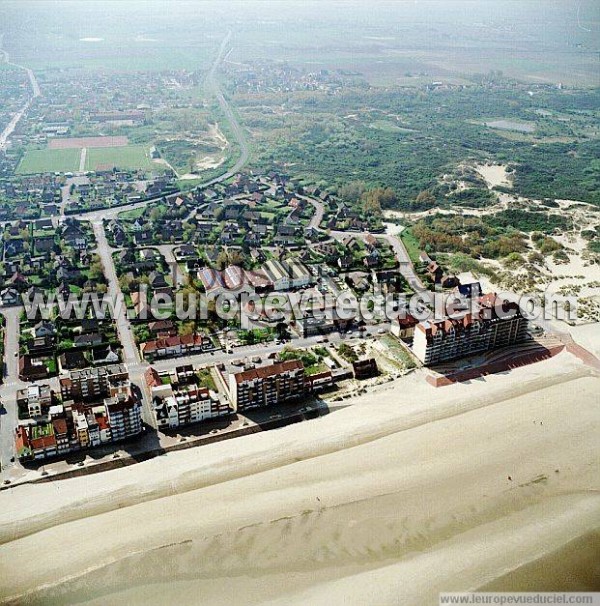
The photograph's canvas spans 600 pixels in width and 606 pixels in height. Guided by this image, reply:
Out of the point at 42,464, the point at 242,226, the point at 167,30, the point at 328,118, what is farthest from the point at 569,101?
the point at 167,30

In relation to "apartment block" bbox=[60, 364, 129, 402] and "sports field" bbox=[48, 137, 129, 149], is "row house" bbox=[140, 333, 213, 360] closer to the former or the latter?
"apartment block" bbox=[60, 364, 129, 402]

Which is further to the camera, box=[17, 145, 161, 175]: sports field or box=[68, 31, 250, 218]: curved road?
box=[17, 145, 161, 175]: sports field

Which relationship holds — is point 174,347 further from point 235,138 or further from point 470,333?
point 235,138

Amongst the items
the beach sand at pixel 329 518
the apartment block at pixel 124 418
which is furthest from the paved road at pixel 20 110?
the beach sand at pixel 329 518

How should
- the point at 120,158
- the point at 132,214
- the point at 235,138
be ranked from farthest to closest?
the point at 235,138
the point at 120,158
the point at 132,214

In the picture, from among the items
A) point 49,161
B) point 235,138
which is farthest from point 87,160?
point 235,138

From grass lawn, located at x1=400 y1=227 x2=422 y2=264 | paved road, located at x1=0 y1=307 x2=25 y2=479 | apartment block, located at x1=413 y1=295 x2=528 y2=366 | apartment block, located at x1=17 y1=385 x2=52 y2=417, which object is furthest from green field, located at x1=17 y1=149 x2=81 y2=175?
apartment block, located at x1=413 y1=295 x2=528 y2=366

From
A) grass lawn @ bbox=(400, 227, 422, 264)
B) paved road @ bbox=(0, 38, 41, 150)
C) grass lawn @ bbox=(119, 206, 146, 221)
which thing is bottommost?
grass lawn @ bbox=(400, 227, 422, 264)

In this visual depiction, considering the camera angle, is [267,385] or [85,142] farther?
[85,142]
